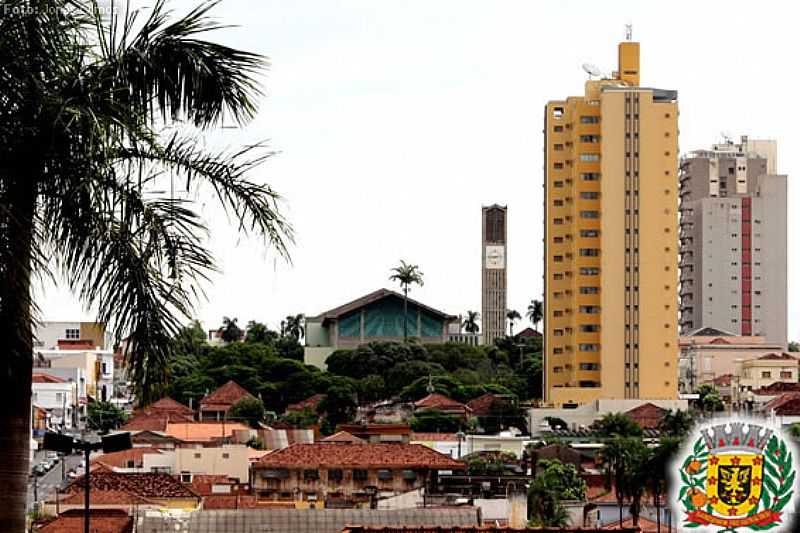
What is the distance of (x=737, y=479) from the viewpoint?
980 cm

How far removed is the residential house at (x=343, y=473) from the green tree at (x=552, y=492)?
3.23m

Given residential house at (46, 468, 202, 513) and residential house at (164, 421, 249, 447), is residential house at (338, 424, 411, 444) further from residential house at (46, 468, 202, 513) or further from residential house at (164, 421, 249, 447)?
residential house at (46, 468, 202, 513)

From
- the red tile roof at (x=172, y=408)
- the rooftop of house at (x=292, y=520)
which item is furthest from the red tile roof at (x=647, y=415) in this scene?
the rooftop of house at (x=292, y=520)

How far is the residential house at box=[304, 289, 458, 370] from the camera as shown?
124625 mm

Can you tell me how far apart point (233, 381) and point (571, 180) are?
2306cm

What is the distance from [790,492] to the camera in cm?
995

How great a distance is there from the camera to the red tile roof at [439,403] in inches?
Answer: 3516

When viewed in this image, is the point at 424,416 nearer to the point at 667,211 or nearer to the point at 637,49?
the point at 667,211

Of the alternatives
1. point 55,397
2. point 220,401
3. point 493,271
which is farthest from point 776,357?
point 55,397

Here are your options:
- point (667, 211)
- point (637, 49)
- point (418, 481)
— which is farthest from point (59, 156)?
point (637, 49)

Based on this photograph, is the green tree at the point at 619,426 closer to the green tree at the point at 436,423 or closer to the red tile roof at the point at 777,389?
the green tree at the point at 436,423

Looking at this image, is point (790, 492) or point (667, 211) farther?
point (667, 211)

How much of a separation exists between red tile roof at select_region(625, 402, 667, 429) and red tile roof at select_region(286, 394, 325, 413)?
16.9m

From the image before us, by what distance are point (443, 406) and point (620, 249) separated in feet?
49.8
